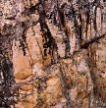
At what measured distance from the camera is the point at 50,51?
1508 mm

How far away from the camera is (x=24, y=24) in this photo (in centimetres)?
141

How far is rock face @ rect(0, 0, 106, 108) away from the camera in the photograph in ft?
4.67

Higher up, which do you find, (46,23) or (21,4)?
(21,4)

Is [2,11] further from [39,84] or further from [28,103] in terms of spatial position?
[28,103]

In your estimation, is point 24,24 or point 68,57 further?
point 68,57

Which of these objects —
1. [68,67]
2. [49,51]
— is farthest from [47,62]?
[68,67]

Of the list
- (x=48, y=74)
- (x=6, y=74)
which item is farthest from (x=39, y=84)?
(x=6, y=74)

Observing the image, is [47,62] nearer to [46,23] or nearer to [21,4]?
[46,23]

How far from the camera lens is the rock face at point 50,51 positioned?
1425mm

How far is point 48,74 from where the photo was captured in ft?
4.96

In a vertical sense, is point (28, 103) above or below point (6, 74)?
below

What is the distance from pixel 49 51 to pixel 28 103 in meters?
0.45

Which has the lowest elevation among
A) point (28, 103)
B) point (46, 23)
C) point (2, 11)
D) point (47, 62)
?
point (28, 103)

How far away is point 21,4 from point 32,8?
85 millimetres
